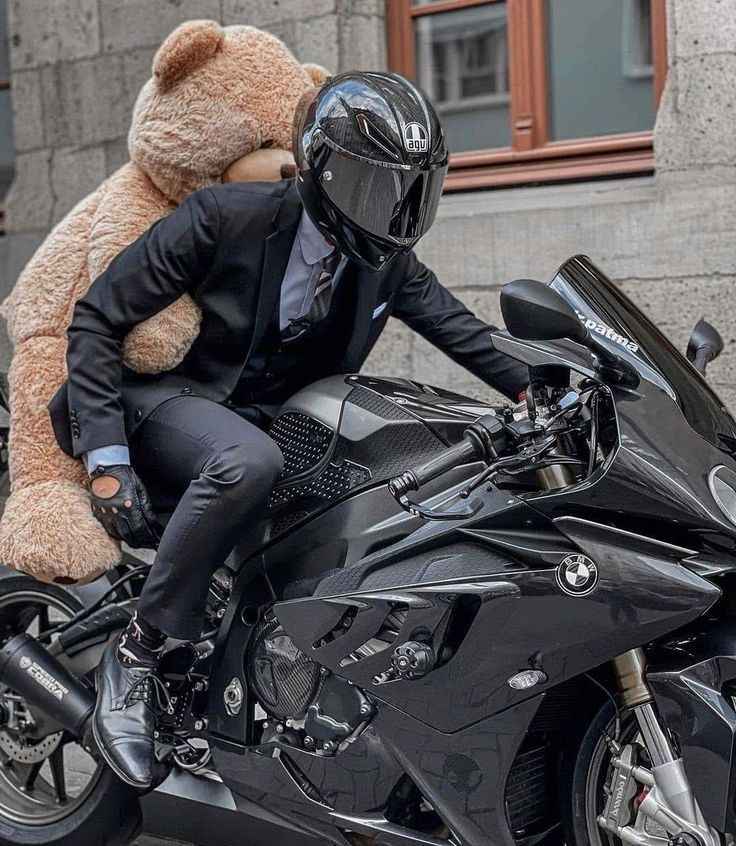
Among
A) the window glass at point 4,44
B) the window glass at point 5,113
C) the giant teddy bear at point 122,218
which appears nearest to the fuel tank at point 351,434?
the giant teddy bear at point 122,218

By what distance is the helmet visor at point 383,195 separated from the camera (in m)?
2.99

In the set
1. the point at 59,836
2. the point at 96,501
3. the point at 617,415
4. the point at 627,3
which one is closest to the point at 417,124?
the point at 617,415

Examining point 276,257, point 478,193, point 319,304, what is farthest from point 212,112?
point 478,193

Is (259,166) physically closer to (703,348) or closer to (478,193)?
(703,348)

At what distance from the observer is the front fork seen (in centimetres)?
255

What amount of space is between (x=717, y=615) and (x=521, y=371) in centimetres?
113

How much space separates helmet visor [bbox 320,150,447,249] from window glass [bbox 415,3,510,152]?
11.7 ft

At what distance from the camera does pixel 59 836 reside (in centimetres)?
371

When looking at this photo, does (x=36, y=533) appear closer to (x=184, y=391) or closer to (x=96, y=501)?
(x=96, y=501)

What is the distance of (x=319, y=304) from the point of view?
3.43m

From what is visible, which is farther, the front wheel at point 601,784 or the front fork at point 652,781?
the front wheel at point 601,784

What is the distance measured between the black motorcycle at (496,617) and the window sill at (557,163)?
303 centimetres

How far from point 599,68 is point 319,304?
11.0 ft

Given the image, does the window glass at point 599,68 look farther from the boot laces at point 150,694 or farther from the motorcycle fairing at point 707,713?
the motorcycle fairing at point 707,713
